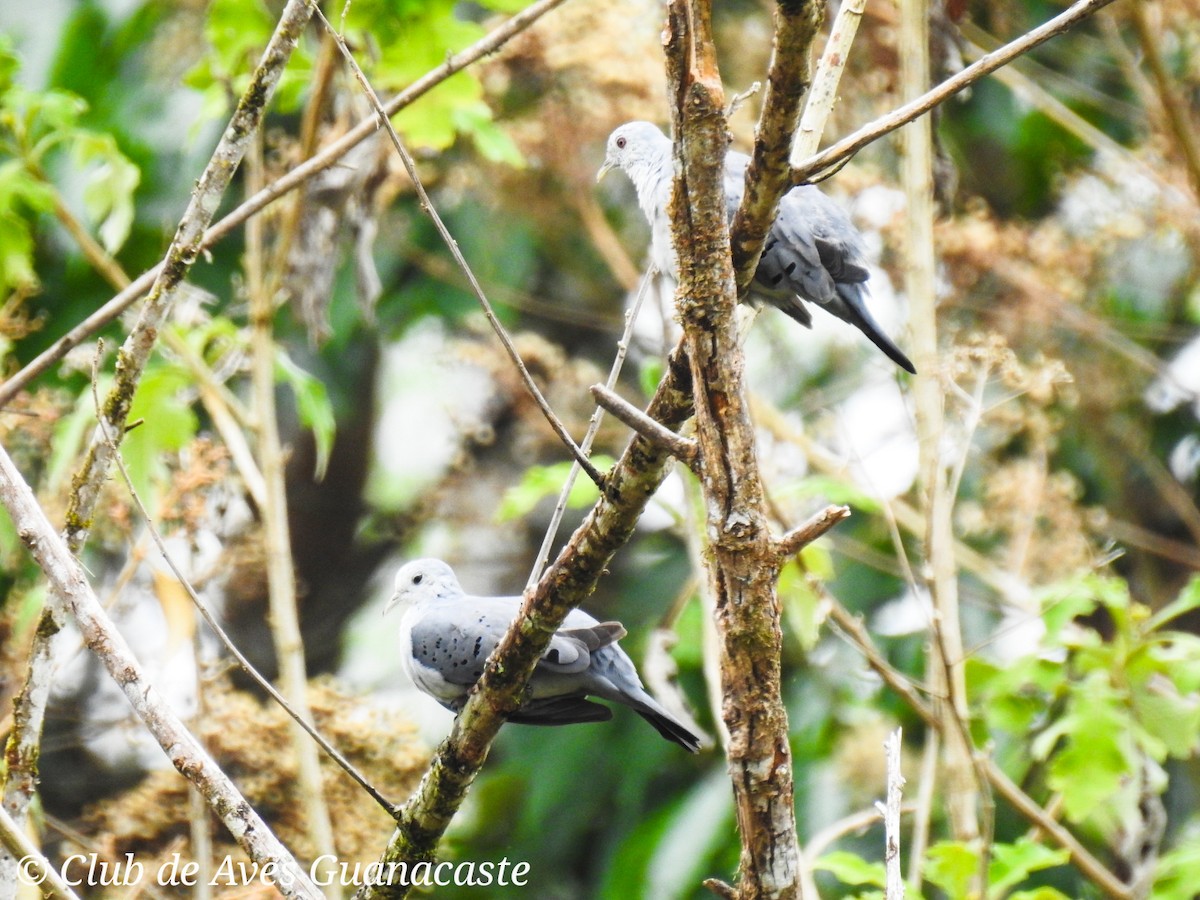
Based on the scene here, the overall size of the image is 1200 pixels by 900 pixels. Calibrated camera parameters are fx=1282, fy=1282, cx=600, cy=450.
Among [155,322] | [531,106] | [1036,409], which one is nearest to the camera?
[155,322]

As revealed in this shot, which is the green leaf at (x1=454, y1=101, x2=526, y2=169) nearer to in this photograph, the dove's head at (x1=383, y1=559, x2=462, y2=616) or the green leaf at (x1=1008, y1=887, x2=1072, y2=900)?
the dove's head at (x1=383, y1=559, x2=462, y2=616)

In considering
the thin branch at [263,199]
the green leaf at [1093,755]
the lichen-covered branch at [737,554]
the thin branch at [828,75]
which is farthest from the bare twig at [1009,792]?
the thin branch at [263,199]

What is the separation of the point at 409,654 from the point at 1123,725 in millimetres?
2241

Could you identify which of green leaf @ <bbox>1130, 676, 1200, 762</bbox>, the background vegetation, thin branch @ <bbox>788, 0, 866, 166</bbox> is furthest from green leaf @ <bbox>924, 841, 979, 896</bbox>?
thin branch @ <bbox>788, 0, 866, 166</bbox>

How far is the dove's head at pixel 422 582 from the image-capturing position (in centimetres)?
448

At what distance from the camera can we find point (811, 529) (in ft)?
7.13

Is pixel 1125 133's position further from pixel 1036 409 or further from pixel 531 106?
pixel 531 106

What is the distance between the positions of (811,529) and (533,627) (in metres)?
0.76

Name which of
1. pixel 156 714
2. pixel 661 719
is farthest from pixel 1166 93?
pixel 156 714

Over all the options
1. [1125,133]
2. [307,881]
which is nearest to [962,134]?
[1125,133]

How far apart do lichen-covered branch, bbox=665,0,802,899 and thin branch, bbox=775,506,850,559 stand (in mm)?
21

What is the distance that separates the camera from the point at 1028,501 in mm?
4844

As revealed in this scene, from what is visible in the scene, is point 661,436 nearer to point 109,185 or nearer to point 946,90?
point 946,90

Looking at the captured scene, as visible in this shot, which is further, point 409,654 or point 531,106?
point 531,106
